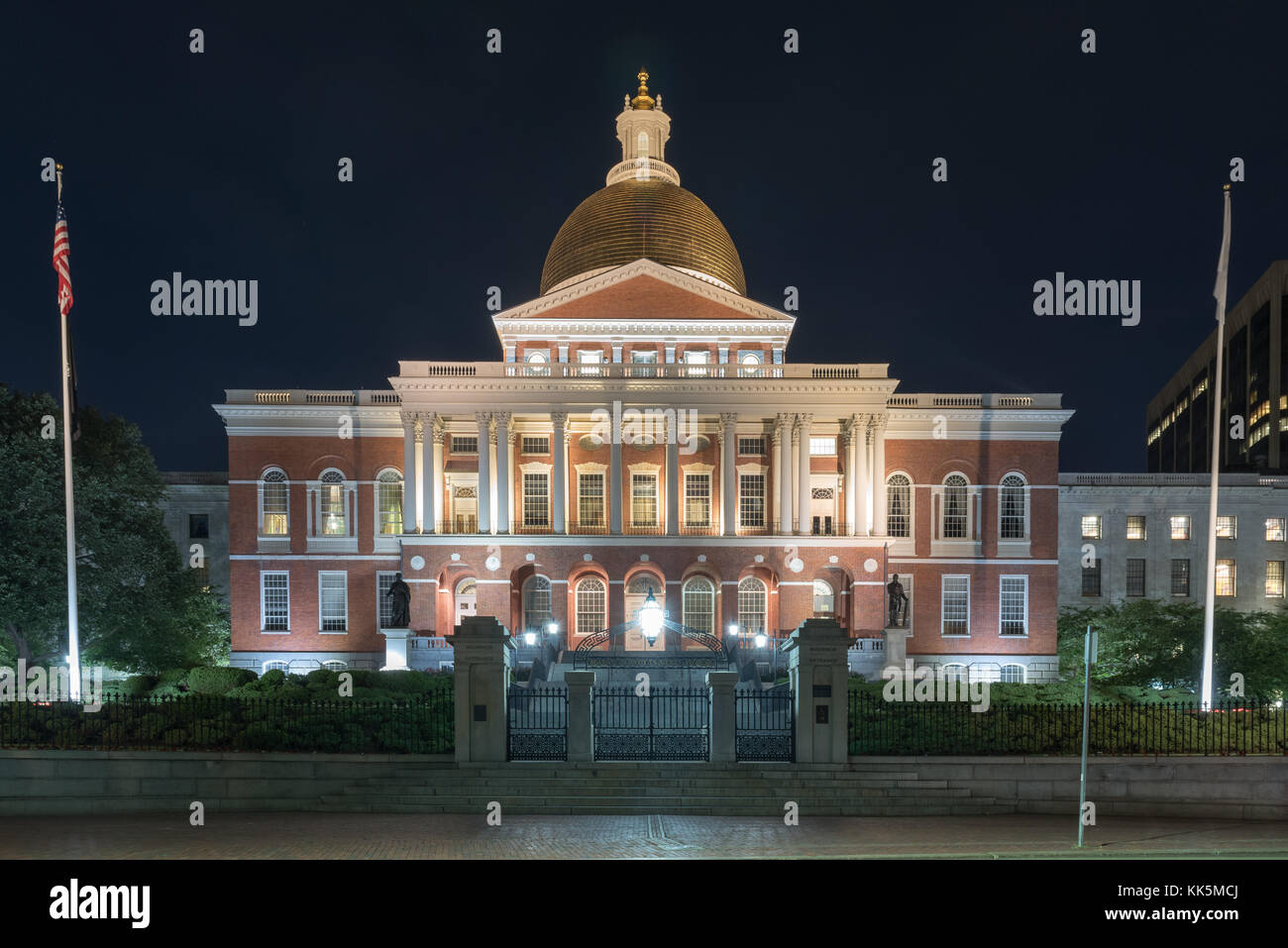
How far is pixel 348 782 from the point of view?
1619 cm

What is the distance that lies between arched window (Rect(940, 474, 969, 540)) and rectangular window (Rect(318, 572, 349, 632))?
97.3ft

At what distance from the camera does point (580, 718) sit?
1683cm

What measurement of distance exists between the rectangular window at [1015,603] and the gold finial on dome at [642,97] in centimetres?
3601

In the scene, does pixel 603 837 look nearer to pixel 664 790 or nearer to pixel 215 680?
pixel 664 790

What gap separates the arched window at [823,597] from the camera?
41.1m

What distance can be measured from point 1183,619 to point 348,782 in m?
29.7

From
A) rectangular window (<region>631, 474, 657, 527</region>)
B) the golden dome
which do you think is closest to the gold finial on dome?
the golden dome

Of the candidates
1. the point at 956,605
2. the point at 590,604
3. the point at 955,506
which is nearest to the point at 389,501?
the point at 590,604

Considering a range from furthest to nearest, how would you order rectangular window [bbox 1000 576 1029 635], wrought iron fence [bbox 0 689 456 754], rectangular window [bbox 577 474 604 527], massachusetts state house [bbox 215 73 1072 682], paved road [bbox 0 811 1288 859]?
rectangular window [bbox 577 474 604 527]
rectangular window [bbox 1000 576 1029 635]
massachusetts state house [bbox 215 73 1072 682]
wrought iron fence [bbox 0 689 456 754]
paved road [bbox 0 811 1288 859]

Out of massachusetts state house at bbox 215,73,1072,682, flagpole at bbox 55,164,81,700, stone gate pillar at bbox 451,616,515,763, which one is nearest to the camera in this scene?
stone gate pillar at bbox 451,616,515,763

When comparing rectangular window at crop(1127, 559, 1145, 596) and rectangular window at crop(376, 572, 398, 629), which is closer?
rectangular window at crop(376, 572, 398, 629)

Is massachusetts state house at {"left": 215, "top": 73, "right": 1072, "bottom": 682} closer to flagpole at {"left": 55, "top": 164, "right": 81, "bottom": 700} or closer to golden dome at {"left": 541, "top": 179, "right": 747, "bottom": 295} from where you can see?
golden dome at {"left": 541, "top": 179, "right": 747, "bottom": 295}

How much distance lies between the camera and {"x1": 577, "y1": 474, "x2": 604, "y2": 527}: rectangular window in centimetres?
4209

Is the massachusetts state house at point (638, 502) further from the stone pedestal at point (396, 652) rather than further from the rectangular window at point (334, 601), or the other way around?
the stone pedestal at point (396, 652)
